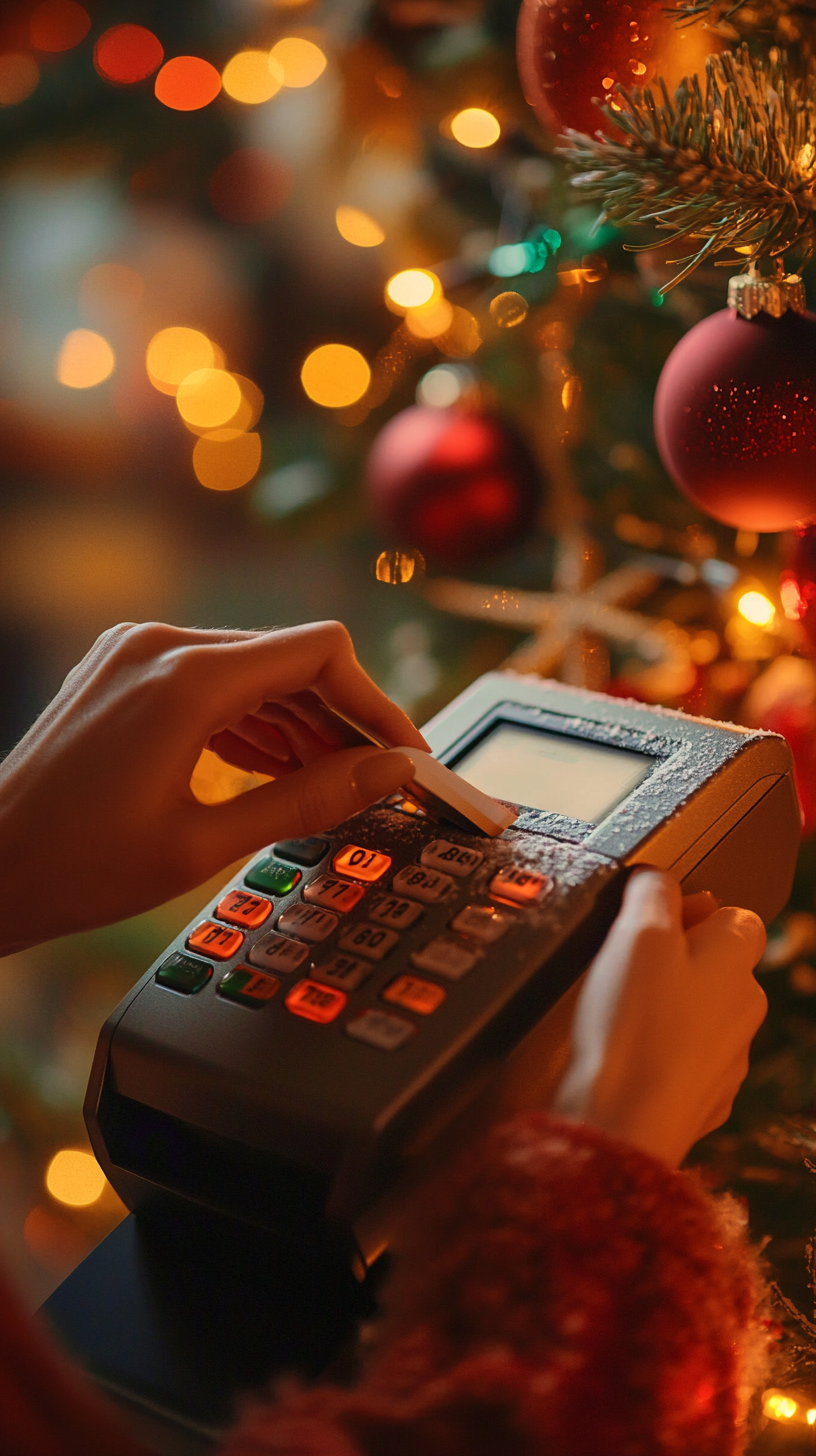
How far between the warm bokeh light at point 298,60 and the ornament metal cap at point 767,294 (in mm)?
534

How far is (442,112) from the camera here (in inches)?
27.9

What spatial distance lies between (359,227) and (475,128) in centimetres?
17

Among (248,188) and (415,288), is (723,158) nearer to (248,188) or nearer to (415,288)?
(415,288)

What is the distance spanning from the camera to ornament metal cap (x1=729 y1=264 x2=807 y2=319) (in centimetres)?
44

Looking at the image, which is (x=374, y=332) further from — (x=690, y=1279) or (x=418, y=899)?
(x=690, y=1279)

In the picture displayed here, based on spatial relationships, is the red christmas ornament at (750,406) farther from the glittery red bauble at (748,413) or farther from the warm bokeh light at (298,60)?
the warm bokeh light at (298,60)

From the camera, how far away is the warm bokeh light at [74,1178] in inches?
36.0

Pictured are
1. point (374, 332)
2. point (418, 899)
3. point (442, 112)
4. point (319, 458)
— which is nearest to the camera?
point (418, 899)

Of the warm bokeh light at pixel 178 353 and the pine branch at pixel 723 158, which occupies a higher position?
the warm bokeh light at pixel 178 353

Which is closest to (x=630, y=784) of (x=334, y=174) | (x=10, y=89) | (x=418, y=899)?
(x=418, y=899)

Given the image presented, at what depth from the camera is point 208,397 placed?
3.43 feet

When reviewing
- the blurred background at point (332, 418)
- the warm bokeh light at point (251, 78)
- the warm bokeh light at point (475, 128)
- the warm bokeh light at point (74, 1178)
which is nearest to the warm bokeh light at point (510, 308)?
the blurred background at point (332, 418)

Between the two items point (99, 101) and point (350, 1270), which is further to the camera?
point (99, 101)

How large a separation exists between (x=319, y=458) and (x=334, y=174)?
0.76ft
